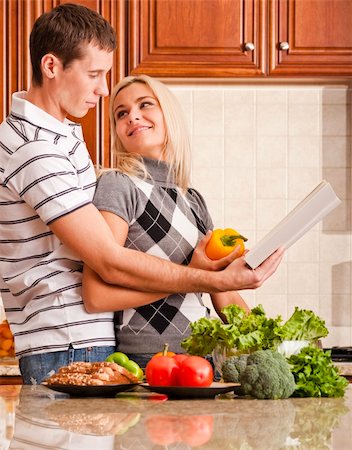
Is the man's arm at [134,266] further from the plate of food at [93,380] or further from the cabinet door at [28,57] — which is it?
the cabinet door at [28,57]

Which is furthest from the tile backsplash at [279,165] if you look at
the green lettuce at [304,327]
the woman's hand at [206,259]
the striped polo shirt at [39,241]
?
the green lettuce at [304,327]

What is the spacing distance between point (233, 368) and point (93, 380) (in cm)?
27

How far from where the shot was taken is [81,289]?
7.52ft

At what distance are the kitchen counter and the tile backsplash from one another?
2138 mm

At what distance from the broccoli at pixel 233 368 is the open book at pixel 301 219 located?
1.03ft

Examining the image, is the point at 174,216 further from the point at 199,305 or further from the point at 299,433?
the point at 299,433

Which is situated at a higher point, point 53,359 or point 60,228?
point 60,228

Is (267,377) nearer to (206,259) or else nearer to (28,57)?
(206,259)

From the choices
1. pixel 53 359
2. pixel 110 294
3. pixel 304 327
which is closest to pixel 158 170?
pixel 110 294

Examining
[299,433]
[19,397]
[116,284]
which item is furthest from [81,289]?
[299,433]

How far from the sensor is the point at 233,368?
6.27ft

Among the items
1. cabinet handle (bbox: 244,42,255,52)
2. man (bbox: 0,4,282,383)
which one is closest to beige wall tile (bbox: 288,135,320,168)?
cabinet handle (bbox: 244,42,255,52)

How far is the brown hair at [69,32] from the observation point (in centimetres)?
233

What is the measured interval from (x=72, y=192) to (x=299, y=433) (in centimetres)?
89
